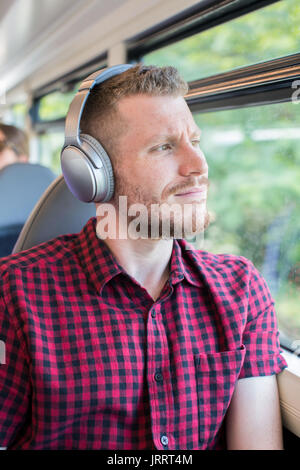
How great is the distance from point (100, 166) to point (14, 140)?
1.78 metres

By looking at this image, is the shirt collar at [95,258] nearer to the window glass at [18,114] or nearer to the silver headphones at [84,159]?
the silver headphones at [84,159]

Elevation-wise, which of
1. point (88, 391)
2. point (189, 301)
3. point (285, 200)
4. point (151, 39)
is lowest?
point (88, 391)

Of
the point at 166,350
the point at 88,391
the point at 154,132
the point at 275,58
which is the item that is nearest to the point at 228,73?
the point at 275,58

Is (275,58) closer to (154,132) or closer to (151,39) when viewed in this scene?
(154,132)

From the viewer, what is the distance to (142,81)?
1.01 meters

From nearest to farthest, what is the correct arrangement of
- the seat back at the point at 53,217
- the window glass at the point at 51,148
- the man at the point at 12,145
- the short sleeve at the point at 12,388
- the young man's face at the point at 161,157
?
the short sleeve at the point at 12,388
the young man's face at the point at 161,157
the seat back at the point at 53,217
the man at the point at 12,145
the window glass at the point at 51,148

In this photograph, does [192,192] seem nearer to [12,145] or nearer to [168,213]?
[168,213]

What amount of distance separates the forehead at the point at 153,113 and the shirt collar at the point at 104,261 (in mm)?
291

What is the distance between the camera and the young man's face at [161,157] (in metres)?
1.00

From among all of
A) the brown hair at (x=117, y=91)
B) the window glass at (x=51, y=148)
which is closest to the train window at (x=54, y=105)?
the window glass at (x=51, y=148)

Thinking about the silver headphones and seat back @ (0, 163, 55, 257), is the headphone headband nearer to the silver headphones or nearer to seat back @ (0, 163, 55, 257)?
the silver headphones

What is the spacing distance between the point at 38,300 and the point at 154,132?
0.47 m

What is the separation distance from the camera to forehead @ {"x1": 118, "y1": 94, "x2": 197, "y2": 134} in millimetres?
999

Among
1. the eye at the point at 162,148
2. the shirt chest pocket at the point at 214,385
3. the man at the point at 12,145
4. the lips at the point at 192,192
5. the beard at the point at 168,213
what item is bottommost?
the shirt chest pocket at the point at 214,385
